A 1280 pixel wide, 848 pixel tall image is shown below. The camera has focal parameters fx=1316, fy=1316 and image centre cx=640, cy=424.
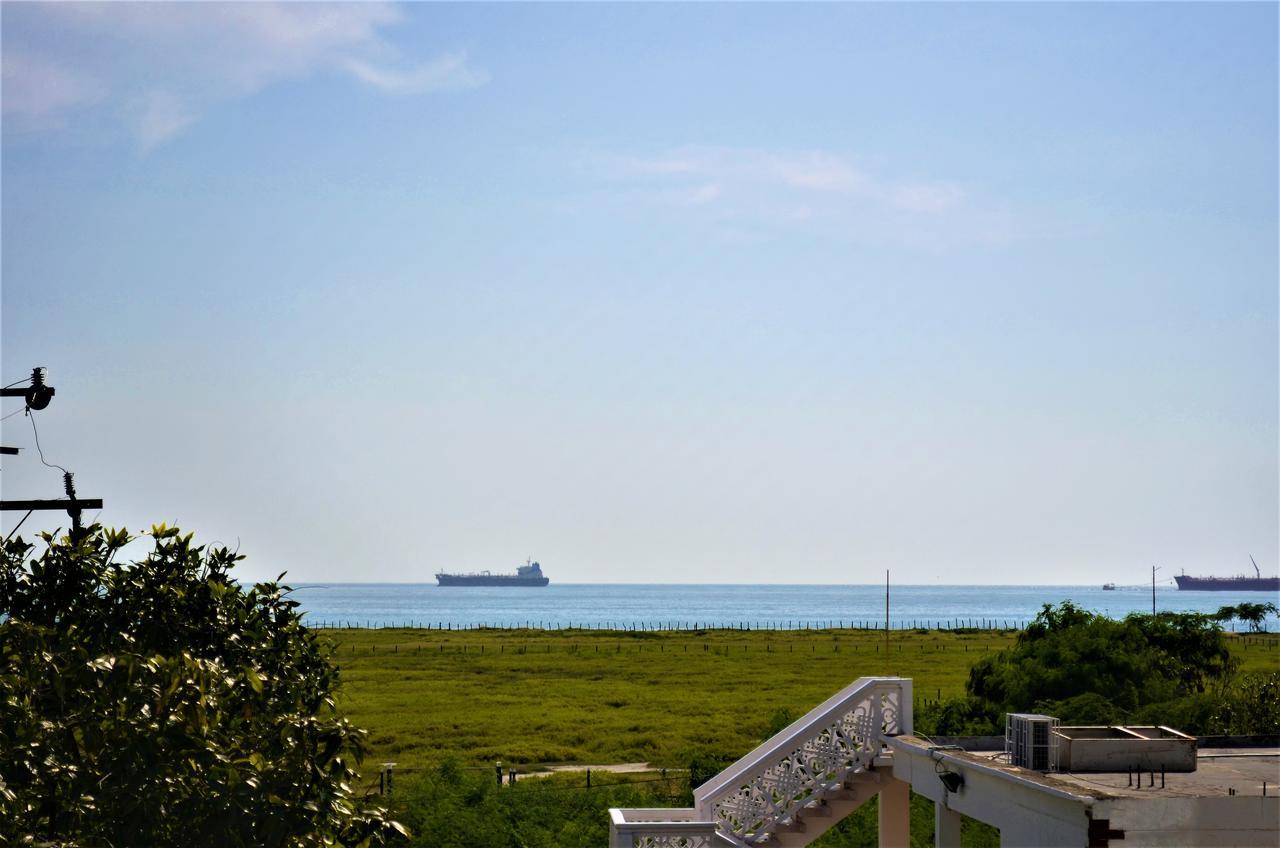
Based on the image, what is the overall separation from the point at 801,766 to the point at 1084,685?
16844 millimetres

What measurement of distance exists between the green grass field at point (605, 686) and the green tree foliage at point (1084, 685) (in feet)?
21.9

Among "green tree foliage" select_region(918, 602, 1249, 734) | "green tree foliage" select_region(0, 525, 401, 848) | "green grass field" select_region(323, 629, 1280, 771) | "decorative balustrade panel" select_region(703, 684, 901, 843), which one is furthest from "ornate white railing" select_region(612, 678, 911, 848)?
"green grass field" select_region(323, 629, 1280, 771)

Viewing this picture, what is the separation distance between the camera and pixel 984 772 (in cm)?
1705

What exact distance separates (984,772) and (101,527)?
1209 cm

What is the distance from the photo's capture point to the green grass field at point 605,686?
64.7m

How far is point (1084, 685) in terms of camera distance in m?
36.0

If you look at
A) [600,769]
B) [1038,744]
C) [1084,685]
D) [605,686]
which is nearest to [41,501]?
[1038,744]

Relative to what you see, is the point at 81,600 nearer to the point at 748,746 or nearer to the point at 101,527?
the point at 101,527

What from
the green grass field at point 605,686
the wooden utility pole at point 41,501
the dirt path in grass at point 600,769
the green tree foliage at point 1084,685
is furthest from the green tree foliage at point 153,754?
the dirt path in grass at point 600,769

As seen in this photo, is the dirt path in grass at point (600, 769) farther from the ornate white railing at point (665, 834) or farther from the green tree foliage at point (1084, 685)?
the ornate white railing at point (665, 834)

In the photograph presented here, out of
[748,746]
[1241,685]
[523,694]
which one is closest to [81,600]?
[1241,685]

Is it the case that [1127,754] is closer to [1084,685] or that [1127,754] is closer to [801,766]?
[801,766]

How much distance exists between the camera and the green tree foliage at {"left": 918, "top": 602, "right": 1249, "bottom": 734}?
33.8 m

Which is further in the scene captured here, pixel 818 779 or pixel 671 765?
pixel 671 765
